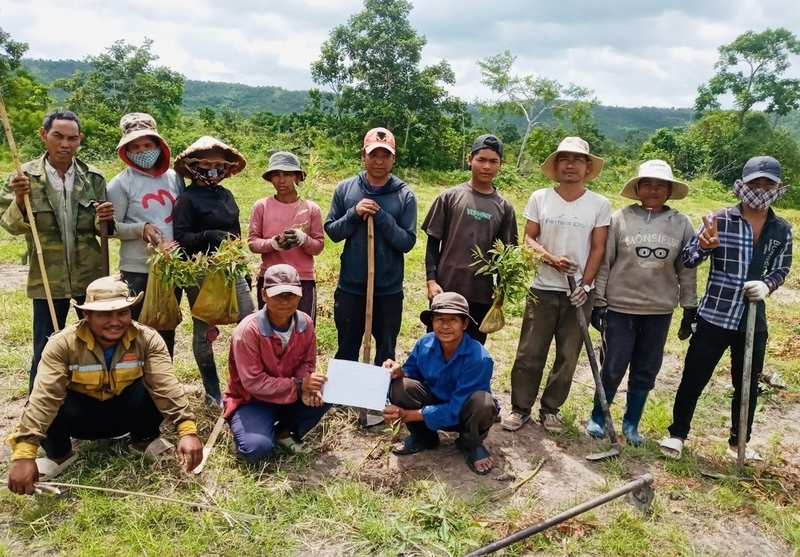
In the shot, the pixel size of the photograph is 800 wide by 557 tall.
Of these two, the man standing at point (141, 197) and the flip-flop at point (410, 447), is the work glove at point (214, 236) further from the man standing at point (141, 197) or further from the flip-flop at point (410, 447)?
the flip-flop at point (410, 447)

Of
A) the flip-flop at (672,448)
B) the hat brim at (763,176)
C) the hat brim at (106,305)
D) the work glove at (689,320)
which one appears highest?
the hat brim at (763,176)

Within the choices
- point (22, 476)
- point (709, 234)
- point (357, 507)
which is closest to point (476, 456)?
point (357, 507)

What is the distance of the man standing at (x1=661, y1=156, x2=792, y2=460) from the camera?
3.69 m

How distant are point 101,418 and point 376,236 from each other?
2.19 metres

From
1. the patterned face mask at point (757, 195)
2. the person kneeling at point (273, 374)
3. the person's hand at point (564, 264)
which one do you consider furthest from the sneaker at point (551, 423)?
the patterned face mask at point (757, 195)

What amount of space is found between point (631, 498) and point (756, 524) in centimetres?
75

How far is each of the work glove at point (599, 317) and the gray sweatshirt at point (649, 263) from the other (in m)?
0.14

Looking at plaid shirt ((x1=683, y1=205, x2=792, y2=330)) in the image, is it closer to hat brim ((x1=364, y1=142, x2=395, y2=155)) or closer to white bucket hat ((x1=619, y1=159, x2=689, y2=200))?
white bucket hat ((x1=619, y1=159, x2=689, y2=200))

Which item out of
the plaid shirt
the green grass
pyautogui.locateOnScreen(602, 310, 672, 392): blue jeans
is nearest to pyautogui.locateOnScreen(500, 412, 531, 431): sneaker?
the green grass

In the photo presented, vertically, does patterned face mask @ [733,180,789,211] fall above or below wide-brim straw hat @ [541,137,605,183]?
below

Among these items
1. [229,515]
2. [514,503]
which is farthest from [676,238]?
[229,515]

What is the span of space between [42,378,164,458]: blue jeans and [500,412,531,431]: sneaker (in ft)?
8.42

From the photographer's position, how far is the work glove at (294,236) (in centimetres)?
397

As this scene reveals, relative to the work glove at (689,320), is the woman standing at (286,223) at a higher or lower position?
higher
